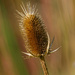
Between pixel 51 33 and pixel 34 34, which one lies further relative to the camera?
pixel 51 33

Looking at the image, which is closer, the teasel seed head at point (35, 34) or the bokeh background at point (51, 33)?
the teasel seed head at point (35, 34)

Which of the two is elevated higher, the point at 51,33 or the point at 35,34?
the point at 35,34

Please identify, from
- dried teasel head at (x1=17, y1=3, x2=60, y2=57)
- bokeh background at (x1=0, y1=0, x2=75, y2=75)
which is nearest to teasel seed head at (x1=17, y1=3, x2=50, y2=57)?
dried teasel head at (x1=17, y1=3, x2=60, y2=57)

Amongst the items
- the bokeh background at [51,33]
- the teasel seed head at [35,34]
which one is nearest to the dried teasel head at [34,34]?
the teasel seed head at [35,34]

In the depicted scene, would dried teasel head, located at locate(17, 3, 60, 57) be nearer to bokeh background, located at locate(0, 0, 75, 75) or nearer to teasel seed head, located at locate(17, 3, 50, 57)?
teasel seed head, located at locate(17, 3, 50, 57)

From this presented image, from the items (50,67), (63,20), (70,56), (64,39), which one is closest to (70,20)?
(63,20)

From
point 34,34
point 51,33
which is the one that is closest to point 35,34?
point 34,34

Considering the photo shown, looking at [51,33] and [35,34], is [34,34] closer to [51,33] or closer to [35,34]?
[35,34]

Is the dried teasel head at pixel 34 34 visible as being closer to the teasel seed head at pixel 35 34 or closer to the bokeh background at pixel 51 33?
the teasel seed head at pixel 35 34
